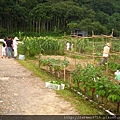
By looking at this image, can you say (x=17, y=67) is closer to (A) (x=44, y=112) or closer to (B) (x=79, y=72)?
(B) (x=79, y=72)

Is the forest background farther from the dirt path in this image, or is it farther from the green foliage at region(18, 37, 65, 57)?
the dirt path

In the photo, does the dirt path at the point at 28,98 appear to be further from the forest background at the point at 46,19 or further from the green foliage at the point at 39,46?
the forest background at the point at 46,19

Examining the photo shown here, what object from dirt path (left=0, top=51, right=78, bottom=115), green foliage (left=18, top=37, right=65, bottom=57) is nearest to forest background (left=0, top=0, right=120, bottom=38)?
green foliage (left=18, top=37, right=65, bottom=57)

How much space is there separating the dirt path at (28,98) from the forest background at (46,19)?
33.7 m

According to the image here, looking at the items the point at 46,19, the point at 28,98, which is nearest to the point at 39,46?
the point at 28,98

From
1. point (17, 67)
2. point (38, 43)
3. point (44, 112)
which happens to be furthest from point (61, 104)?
point (38, 43)

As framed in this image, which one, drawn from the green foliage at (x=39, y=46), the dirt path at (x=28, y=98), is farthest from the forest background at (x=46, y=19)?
the dirt path at (x=28, y=98)

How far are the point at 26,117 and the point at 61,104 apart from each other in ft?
4.32

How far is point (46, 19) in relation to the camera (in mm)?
50625

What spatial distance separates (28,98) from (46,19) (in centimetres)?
4452

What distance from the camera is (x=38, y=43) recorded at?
1786cm

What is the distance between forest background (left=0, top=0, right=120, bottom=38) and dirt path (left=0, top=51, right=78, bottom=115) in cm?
Answer: 3368

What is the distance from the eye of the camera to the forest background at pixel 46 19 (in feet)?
151

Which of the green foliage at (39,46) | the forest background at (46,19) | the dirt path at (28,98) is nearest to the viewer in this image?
the dirt path at (28,98)
